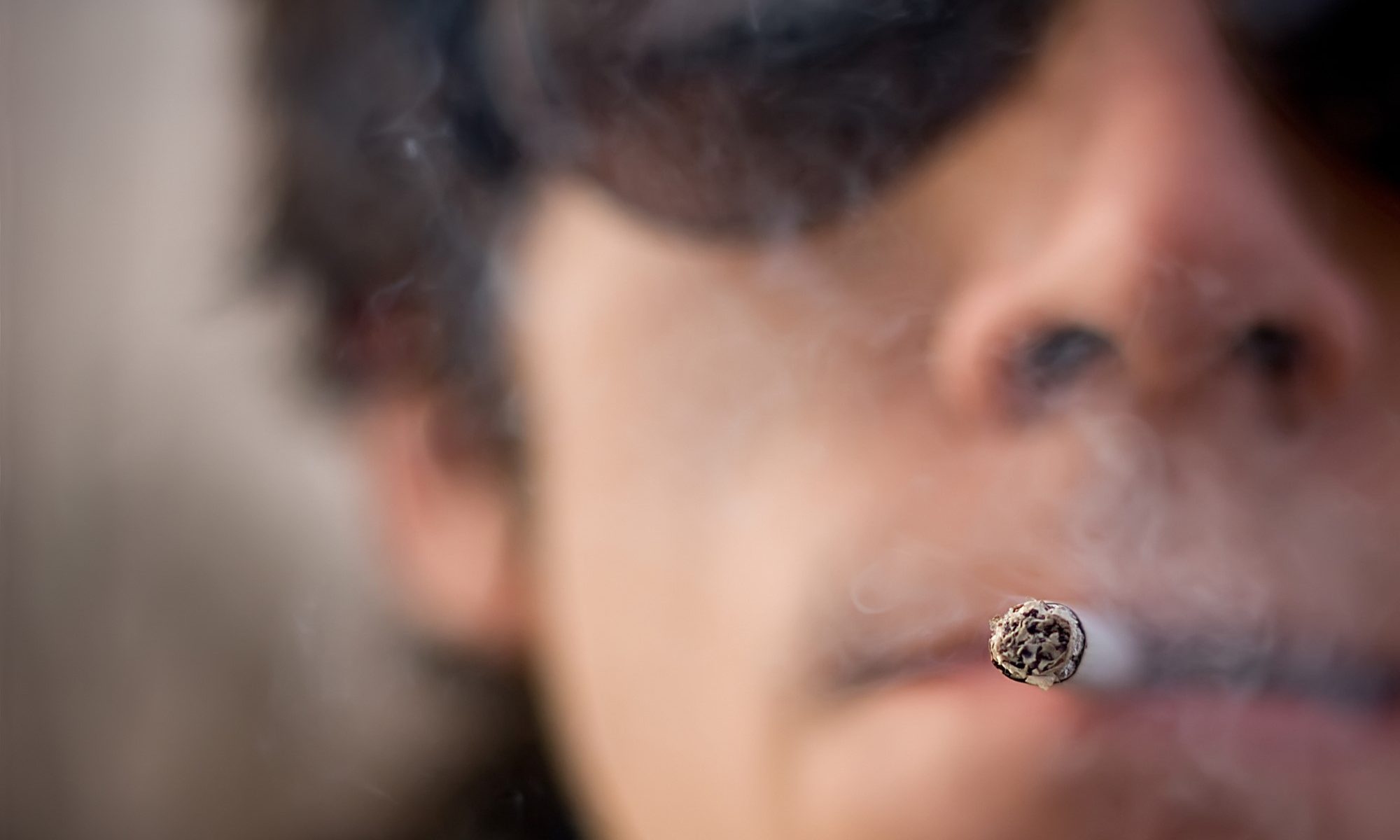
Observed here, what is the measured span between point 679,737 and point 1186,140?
25 cm

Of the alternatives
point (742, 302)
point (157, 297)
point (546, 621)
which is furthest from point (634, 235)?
point (157, 297)

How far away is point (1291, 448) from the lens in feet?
0.97

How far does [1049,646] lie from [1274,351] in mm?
112

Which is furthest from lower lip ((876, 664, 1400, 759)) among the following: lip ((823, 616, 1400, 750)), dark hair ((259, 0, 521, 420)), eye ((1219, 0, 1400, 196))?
dark hair ((259, 0, 521, 420))

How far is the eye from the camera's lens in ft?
0.96

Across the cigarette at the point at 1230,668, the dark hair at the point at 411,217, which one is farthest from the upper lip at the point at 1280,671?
the dark hair at the point at 411,217

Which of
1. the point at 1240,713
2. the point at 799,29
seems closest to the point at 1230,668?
the point at 1240,713

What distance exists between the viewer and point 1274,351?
0.98ft

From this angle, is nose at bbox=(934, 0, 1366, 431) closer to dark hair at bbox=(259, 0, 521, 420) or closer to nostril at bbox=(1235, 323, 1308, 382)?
nostril at bbox=(1235, 323, 1308, 382)

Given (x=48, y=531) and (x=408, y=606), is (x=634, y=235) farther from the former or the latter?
(x=48, y=531)

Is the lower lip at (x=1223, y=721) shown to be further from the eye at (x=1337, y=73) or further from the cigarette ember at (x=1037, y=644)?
the eye at (x=1337, y=73)

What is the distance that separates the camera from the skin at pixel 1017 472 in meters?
0.29

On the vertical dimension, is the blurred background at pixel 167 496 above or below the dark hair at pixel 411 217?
below

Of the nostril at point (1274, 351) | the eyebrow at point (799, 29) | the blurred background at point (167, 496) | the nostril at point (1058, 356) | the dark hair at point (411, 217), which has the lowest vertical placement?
the blurred background at point (167, 496)
